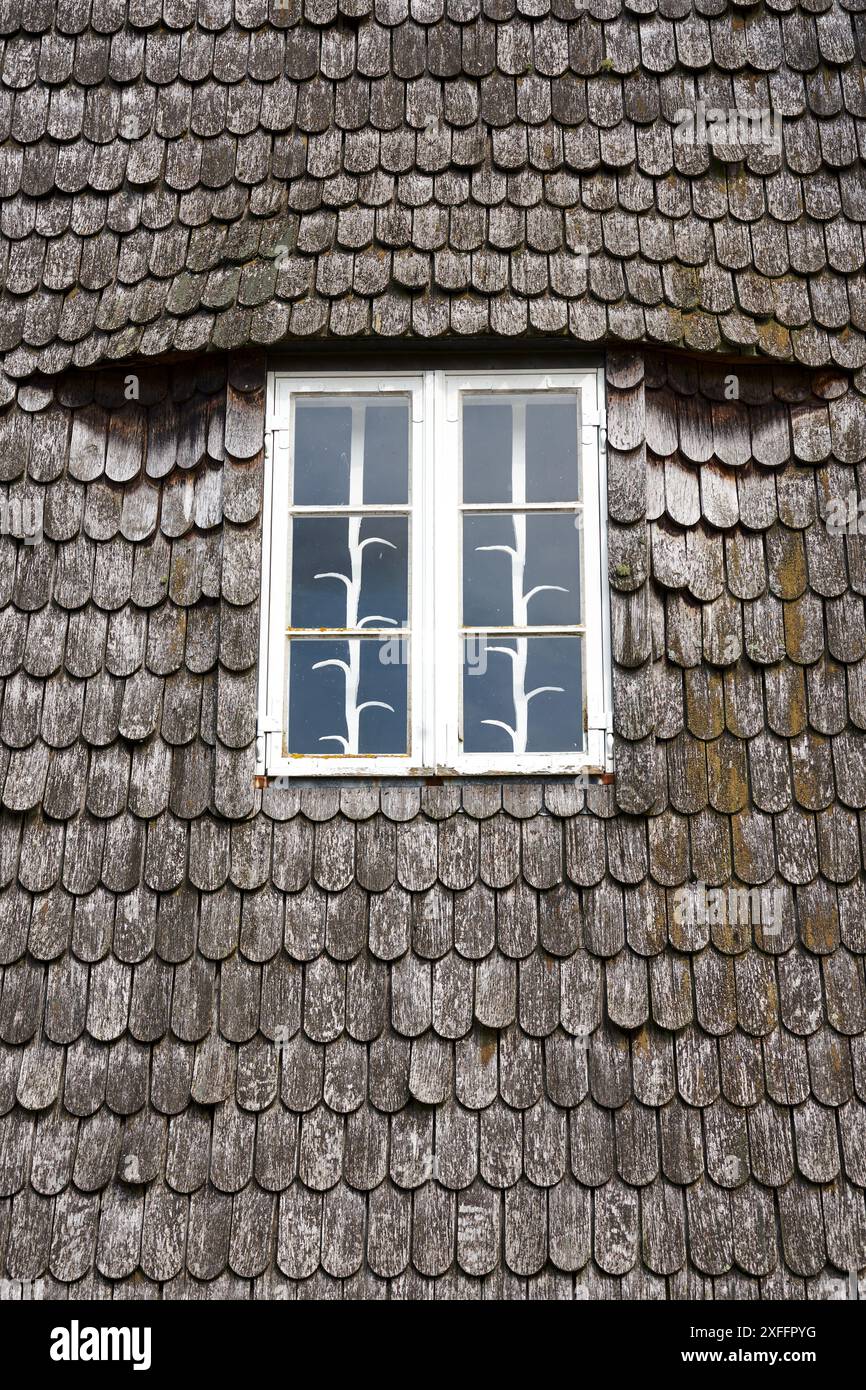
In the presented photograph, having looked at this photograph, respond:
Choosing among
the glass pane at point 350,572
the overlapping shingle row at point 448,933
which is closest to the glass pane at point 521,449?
the overlapping shingle row at point 448,933

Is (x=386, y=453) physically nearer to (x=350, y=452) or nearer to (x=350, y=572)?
(x=350, y=452)

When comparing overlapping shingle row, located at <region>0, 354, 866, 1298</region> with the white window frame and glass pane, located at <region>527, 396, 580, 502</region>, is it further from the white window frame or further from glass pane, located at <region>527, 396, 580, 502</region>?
glass pane, located at <region>527, 396, 580, 502</region>

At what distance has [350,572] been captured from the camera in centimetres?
523

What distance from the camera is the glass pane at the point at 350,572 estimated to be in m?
5.18


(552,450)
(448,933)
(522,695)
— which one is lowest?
(448,933)

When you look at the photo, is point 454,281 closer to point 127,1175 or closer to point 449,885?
point 449,885

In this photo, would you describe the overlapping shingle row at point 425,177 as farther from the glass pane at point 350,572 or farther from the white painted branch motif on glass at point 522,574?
the glass pane at point 350,572

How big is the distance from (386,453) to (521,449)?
47 centimetres

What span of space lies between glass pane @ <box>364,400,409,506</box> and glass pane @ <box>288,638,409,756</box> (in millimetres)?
542

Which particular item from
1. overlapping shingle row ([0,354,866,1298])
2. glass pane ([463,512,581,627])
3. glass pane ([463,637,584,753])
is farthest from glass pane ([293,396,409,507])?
glass pane ([463,637,584,753])

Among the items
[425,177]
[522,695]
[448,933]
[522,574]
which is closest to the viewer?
[448,933]

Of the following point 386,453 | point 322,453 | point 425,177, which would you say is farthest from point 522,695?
point 425,177

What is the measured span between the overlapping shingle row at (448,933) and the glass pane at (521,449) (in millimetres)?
195
